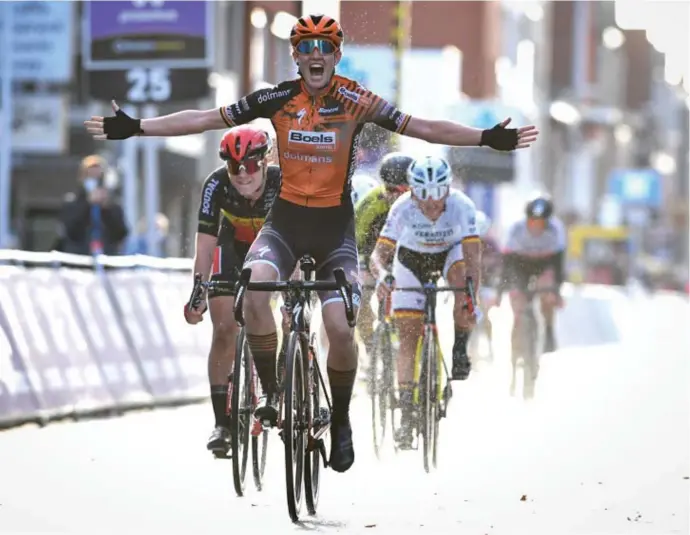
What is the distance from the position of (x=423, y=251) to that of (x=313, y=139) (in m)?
3.58

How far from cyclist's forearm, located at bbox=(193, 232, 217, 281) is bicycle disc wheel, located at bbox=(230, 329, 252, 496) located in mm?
1080

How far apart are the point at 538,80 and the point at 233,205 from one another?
3099 inches

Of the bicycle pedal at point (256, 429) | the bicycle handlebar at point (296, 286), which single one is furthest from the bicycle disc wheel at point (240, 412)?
the bicycle handlebar at point (296, 286)

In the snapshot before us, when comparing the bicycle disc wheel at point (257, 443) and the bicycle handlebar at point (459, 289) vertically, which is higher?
the bicycle handlebar at point (459, 289)

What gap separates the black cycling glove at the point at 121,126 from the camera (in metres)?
9.82

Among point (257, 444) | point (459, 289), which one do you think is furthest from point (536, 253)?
point (257, 444)

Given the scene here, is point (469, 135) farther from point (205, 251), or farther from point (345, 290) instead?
point (205, 251)

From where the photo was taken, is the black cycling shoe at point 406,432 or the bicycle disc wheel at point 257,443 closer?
the bicycle disc wheel at point 257,443

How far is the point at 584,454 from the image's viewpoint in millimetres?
13258

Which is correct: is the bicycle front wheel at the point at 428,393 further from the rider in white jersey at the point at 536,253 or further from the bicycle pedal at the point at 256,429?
the rider in white jersey at the point at 536,253

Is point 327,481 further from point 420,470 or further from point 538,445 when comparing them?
point 538,445

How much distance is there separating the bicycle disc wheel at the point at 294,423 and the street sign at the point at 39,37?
57.9ft

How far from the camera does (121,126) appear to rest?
9.83m

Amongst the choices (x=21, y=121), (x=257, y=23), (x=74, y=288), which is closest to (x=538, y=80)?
(x=257, y=23)
